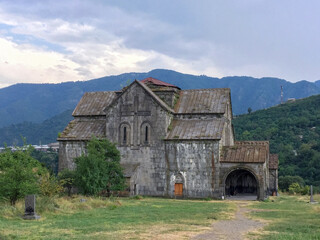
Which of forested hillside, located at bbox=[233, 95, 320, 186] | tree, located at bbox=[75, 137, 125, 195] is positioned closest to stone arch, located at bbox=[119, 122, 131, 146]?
tree, located at bbox=[75, 137, 125, 195]

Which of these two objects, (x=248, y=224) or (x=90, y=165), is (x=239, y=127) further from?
(x=248, y=224)

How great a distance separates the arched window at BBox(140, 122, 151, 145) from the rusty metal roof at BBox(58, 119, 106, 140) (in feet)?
12.3

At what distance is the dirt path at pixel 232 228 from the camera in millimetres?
14852

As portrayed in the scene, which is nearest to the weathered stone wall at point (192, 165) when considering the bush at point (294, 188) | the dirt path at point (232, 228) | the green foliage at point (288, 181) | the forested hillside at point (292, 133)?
the dirt path at point (232, 228)

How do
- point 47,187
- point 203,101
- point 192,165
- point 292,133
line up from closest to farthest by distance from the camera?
1. point 47,187
2. point 192,165
3. point 203,101
4. point 292,133

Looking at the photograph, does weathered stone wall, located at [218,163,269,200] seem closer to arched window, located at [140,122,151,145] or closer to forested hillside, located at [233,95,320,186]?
arched window, located at [140,122,151,145]

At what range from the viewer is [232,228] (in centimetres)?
1692

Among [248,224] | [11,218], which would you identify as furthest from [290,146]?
[11,218]

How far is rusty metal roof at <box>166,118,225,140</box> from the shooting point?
33.1m

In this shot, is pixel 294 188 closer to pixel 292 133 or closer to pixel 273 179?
pixel 273 179

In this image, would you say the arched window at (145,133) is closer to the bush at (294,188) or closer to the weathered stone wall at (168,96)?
the weathered stone wall at (168,96)

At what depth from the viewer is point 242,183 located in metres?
39.7

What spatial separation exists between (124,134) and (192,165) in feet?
21.1

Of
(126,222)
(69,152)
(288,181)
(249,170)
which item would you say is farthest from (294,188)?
(126,222)
